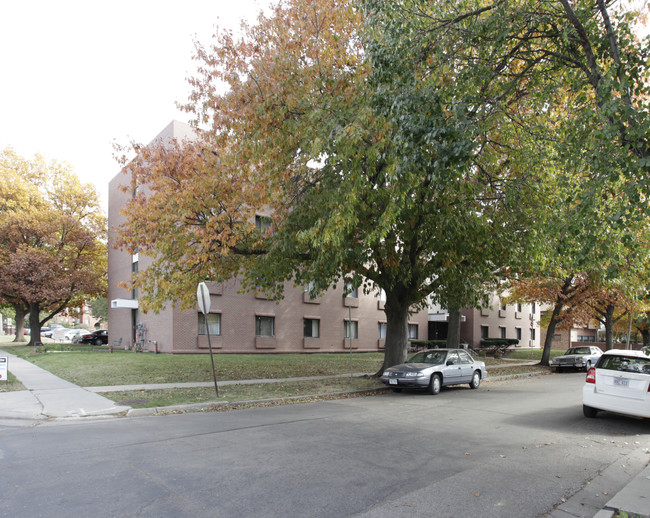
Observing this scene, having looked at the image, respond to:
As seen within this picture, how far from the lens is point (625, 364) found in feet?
31.5

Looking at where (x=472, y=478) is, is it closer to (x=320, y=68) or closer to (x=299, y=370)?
(x=320, y=68)

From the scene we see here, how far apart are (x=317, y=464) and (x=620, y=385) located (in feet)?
23.0

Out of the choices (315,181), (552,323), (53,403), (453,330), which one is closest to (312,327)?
(453,330)

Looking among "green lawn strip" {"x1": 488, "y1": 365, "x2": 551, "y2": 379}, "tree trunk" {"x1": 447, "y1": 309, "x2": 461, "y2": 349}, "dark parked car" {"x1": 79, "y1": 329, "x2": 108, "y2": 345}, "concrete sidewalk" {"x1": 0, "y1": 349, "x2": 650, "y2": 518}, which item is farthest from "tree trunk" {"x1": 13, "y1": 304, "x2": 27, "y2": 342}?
"green lawn strip" {"x1": 488, "y1": 365, "x2": 551, "y2": 379}

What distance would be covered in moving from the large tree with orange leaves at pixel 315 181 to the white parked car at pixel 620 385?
433cm

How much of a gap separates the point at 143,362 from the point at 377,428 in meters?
14.8

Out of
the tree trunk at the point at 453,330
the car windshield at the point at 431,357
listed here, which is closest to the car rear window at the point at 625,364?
the car windshield at the point at 431,357

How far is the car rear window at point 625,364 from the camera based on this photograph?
935 cm

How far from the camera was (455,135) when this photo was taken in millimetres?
7629

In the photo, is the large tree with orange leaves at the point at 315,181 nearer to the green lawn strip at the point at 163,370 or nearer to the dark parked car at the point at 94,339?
the green lawn strip at the point at 163,370

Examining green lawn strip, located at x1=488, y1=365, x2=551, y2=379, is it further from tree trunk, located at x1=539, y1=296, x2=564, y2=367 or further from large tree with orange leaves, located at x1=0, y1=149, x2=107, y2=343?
large tree with orange leaves, located at x1=0, y1=149, x2=107, y2=343

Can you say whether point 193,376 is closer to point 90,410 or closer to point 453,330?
point 90,410

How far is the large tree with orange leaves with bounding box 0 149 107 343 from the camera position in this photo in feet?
108

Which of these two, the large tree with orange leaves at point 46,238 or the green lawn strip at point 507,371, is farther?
the large tree with orange leaves at point 46,238
